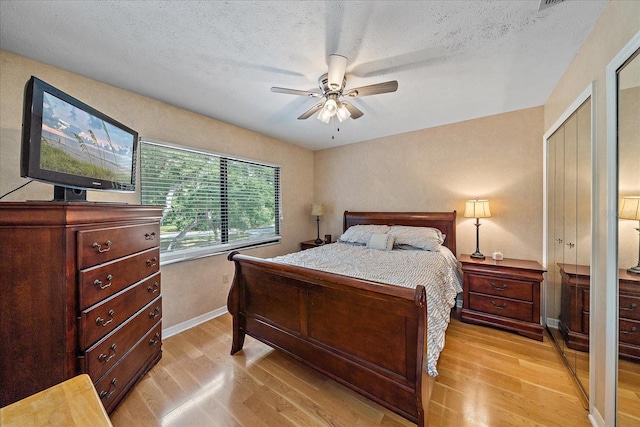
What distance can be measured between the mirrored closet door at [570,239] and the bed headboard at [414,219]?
94 cm

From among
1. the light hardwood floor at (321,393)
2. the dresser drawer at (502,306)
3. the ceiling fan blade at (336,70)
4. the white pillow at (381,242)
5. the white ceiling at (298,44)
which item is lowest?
the light hardwood floor at (321,393)

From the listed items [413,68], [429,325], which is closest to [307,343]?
[429,325]

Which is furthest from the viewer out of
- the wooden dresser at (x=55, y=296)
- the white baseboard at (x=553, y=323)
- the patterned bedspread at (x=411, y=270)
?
the white baseboard at (x=553, y=323)

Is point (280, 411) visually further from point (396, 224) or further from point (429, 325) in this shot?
point (396, 224)

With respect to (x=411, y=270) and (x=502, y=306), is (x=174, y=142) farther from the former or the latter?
(x=502, y=306)

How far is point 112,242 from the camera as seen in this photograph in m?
1.51

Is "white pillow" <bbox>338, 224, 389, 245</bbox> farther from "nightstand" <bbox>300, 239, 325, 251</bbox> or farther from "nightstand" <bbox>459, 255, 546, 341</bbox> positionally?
"nightstand" <bbox>459, 255, 546, 341</bbox>

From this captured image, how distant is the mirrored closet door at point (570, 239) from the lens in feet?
5.29

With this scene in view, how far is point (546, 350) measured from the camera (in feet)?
7.09

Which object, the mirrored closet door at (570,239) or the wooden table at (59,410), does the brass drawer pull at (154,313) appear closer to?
the wooden table at (59,410)

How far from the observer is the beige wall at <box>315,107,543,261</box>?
277cm

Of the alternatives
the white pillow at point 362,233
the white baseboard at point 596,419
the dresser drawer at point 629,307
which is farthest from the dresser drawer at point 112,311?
the white baseboard at point 596,419

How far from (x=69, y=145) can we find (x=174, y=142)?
4.11ft

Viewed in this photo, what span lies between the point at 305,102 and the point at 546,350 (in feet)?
10.9
